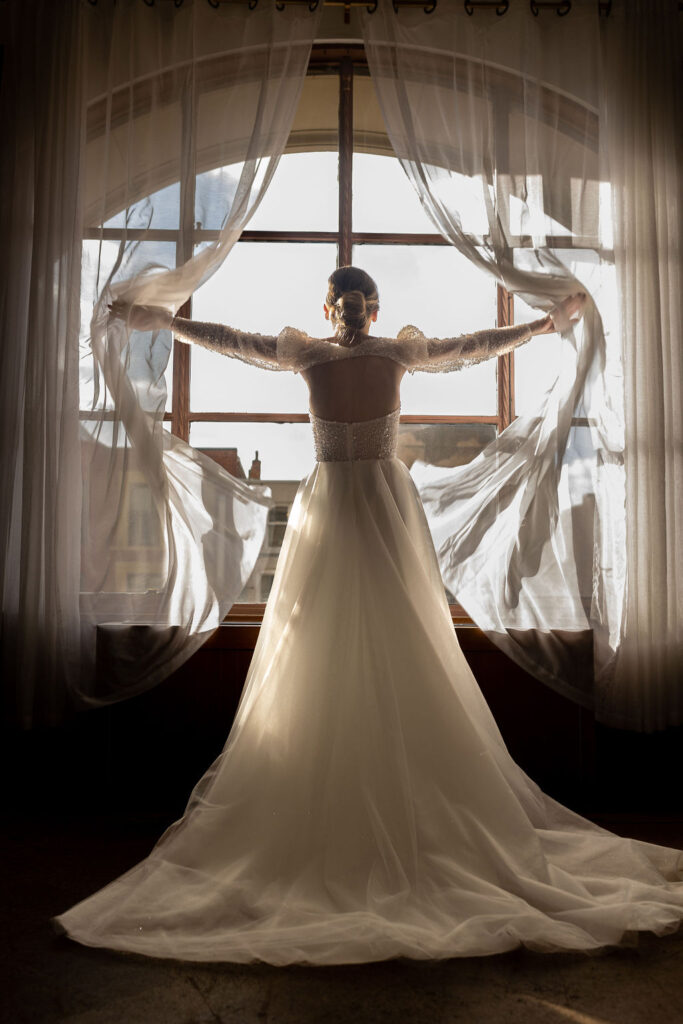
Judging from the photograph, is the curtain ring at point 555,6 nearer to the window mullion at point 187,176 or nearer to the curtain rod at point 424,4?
the curtain rod at point 424,4

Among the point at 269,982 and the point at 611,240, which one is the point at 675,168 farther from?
the point at 269,982

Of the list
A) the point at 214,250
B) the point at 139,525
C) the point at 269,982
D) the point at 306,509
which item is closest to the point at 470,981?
the point at 269,982

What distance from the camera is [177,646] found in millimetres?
2715

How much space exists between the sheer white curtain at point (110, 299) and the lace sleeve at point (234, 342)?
0.13 m

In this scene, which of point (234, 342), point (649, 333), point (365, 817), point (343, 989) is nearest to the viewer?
point (343, 989)

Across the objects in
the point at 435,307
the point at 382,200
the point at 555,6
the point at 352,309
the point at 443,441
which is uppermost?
the point at 555,6

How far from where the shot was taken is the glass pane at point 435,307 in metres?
3.22

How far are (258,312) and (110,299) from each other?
68 cm

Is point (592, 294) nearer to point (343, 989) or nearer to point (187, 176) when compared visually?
point (187, 176)

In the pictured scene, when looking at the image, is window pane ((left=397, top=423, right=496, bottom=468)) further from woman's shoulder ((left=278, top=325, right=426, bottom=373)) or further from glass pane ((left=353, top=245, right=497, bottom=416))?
woman's shoulder ((left=278, top=325, right=426, bottom=373))

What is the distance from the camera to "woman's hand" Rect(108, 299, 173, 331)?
2650 millimetres

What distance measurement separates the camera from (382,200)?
325 cm

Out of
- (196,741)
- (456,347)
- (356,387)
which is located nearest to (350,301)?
(356,387)

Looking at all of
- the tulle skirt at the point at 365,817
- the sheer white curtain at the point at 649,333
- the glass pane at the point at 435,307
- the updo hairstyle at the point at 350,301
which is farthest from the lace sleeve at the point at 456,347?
the glass pane at the point at 435,307
